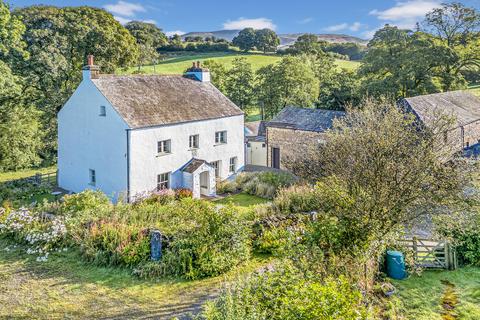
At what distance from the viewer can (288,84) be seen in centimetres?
4684

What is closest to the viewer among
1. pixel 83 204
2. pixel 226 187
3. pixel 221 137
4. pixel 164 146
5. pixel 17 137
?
pixel 83 204

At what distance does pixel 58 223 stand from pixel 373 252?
37.3 feet

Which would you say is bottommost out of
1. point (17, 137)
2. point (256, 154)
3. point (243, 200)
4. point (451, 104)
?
point (243, 200)

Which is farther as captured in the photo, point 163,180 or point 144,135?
point 163,180

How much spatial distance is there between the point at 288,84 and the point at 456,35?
18522 mm

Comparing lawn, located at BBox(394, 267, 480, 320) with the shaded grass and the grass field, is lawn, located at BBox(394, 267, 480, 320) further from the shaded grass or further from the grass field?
the grass field

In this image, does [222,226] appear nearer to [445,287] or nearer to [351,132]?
[351,132]

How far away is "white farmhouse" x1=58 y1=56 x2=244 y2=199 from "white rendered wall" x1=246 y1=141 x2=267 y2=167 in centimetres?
402

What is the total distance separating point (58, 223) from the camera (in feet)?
51.4

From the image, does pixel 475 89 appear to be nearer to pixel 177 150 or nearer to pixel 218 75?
pixel 218 75

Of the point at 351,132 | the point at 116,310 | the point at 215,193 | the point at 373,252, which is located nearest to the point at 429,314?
the point at 373,252

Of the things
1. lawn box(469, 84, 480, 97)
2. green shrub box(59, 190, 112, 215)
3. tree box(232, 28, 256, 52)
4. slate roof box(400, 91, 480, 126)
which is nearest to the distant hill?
tree box(232, 28, 256, 52)

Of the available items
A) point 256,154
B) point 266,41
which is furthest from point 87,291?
point 266,41

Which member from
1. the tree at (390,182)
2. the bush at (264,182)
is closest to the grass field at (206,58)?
the bush at (264,182)
